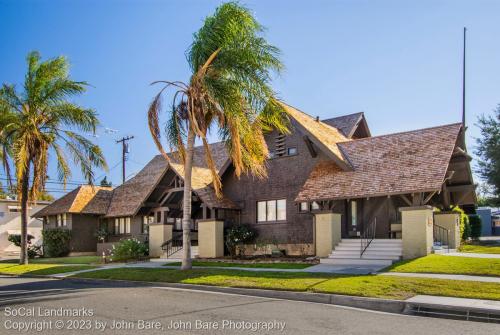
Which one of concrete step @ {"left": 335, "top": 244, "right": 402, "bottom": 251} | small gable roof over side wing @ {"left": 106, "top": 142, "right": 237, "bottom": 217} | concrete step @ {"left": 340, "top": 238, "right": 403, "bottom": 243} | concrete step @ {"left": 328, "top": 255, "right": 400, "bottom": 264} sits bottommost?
concrete step @ {"left": 328, "top": 255, "right": 400, "bottom": 264}

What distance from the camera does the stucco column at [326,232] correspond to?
22.1m

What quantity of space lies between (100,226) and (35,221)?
1404cm

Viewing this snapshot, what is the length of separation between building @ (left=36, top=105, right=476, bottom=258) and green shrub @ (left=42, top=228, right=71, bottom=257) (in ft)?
26.5

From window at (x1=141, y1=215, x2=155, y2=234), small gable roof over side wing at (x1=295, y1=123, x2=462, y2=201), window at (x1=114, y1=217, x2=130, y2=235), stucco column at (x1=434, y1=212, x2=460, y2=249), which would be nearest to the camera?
small gable roof over side wing at (x1=295, y1=123, x2=462, y2=201)

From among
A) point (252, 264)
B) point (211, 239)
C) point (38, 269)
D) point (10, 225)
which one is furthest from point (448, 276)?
point (10, 225)

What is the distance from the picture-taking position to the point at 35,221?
48.6 metres

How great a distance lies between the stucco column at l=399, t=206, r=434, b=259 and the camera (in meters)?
19.7

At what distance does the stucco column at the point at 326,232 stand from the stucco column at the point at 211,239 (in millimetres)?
6008

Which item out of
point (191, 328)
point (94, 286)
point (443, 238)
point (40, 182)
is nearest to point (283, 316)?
point (191, 328)

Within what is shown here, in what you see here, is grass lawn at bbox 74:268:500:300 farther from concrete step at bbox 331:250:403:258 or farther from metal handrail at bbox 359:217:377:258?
metal handrail at bbox 359:217:377:258

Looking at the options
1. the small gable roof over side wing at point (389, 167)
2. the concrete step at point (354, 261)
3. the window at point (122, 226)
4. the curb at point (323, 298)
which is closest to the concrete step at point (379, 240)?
the concrete step at point (354, 261)

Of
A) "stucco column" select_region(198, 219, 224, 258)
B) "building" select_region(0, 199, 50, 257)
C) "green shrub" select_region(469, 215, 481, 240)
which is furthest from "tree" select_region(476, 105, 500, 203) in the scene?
"building" select_region(0, 199, 50, 257)

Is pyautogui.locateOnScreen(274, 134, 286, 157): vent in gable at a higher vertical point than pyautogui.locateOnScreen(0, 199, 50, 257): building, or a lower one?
higher

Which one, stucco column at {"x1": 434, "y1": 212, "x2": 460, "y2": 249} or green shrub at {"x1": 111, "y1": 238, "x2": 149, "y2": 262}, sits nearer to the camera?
stucco column at {"x1": 434, "y1": 212, "x2": 460, "y2": 249}
